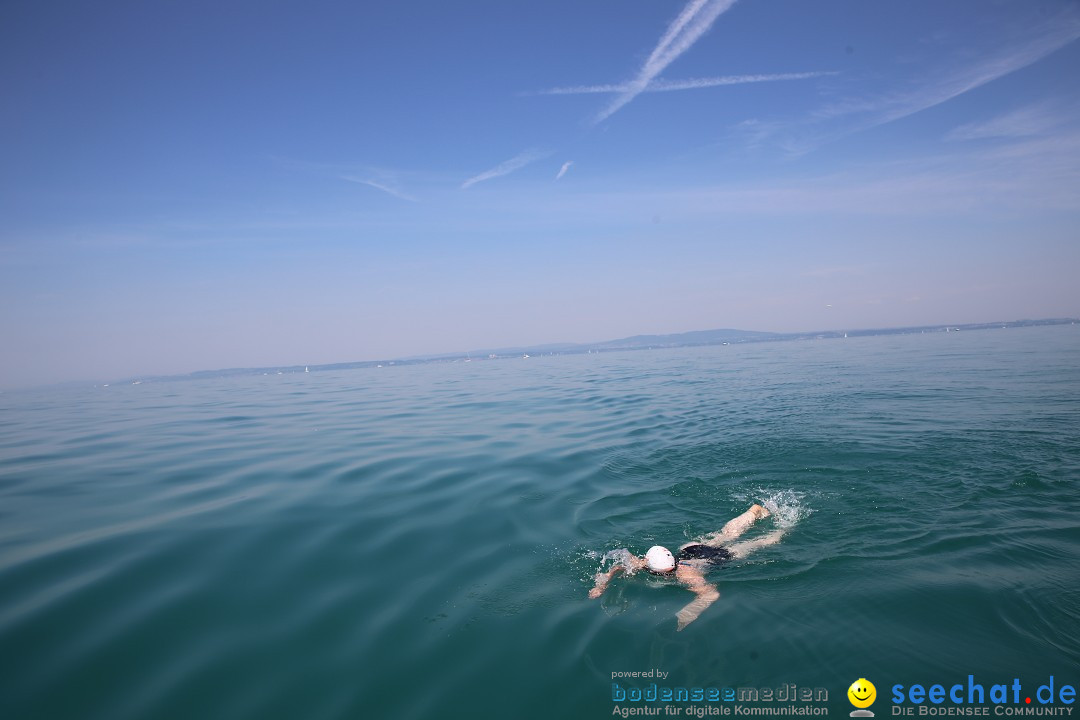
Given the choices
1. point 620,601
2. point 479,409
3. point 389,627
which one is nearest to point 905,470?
point 620,601

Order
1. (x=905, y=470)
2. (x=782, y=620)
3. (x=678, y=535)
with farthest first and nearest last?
(x=905, y=470) < (x=678, y=535) < (x=782, y=620)

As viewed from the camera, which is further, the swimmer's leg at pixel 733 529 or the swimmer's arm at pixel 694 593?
the swimmer's leg at pixel 733 529

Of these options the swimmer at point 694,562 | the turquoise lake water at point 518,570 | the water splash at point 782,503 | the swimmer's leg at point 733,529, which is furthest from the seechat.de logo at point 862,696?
the water splash at point 782,503

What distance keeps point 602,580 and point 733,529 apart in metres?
3.26

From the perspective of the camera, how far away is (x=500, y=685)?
17.1 feet

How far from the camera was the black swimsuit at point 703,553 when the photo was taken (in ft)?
25.9

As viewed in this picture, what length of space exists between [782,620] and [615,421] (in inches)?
557

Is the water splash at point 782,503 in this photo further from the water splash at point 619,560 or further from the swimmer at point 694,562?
the water splash at point 619,560

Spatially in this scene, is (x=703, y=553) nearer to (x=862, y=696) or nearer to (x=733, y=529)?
(x=733, y=529)

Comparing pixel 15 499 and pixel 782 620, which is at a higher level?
pixel 15 499

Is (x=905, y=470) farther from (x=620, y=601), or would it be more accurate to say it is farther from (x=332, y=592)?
(x=332, y=592)

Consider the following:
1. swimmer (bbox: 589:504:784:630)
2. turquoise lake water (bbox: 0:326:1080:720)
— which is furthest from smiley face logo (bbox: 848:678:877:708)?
swimmer (bbox: 589:504:784:630)

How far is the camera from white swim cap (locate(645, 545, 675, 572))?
736 centimetres

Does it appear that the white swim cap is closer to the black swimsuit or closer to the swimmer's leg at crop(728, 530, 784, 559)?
the black swimsuit
